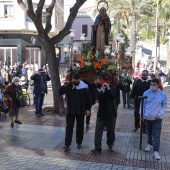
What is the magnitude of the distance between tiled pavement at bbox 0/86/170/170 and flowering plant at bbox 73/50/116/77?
1.80 metres

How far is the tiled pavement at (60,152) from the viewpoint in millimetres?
6152

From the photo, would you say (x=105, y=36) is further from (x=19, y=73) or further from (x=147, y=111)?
(x=19, y=73)

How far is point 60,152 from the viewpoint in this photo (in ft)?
22.8

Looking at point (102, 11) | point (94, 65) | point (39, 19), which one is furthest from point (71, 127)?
point (39, 19)

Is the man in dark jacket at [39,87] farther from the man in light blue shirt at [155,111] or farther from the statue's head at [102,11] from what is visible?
the man in light blue shirt at [155,111]

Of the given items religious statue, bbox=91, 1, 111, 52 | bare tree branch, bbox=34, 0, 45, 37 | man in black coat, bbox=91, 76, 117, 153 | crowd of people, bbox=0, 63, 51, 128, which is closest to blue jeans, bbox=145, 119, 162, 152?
man in black coat, bbox=91, 76, 117, 153

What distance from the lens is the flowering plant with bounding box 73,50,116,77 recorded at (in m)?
8.85

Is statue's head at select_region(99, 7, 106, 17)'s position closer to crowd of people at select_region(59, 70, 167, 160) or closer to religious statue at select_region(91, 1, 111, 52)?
religious statue at select_region(91, 1, 111, 52)

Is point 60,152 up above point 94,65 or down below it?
below

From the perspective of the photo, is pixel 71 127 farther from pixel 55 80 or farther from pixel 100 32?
pixel 55 80

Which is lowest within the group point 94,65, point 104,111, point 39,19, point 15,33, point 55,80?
point 104,111

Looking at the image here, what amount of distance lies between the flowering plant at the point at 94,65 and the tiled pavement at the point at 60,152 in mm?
1802

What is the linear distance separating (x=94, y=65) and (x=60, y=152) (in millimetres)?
2968

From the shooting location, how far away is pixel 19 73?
66.1 feet
